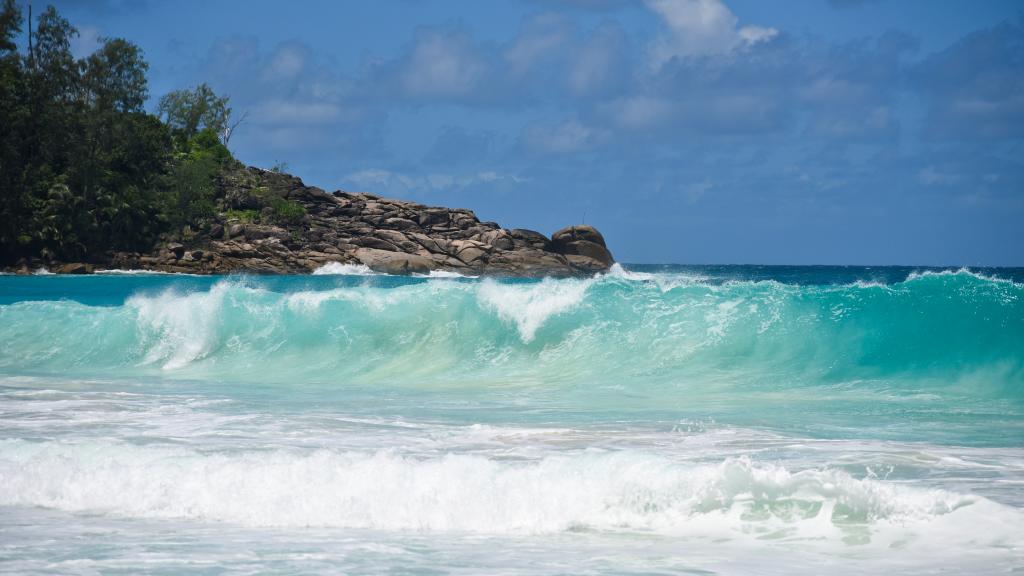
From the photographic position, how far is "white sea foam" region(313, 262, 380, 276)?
62250 millimetres

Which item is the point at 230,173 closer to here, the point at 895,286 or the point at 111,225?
the point at 111,225

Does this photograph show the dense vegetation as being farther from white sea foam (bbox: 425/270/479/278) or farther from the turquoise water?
the turquoise water

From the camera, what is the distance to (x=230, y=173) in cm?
7531

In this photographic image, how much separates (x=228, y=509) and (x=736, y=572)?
142 inches

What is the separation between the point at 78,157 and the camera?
5844cm

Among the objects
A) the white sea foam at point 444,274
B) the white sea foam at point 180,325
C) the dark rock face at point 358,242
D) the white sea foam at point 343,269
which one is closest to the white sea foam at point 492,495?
the white sea foam at point 180,325

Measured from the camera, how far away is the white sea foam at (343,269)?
204 feet

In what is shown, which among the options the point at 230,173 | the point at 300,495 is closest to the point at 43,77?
the point at 230,173

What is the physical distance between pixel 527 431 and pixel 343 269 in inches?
2171

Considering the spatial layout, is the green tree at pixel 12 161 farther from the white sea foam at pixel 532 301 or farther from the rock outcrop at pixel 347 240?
the white sea foam at pixel 532 301

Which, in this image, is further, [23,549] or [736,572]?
[23,549]

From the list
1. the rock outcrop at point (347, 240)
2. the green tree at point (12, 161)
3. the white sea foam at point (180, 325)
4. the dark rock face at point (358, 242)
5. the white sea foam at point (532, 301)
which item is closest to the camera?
the white sea foam at point (532, 301)

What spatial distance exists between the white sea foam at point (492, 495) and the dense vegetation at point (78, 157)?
179ft

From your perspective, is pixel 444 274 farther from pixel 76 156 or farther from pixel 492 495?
pixel 492 495
